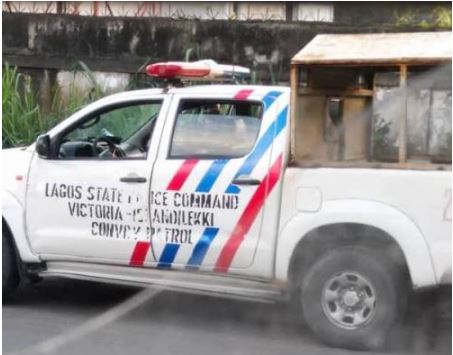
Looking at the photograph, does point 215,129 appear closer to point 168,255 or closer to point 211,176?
point 211,176

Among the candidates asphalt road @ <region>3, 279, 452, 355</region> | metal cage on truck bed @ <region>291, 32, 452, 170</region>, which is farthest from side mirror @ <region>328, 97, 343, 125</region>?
asphalt road @ <region>3, 279, 452, 355</region>

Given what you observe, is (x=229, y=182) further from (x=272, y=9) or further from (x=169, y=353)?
(x=272, y=9)

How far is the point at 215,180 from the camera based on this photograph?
5.71m

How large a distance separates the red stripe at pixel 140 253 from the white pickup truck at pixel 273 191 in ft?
0.05

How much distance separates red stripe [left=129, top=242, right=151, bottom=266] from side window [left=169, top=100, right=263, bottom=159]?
617 millimetres

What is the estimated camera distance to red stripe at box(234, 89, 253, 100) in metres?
5.92

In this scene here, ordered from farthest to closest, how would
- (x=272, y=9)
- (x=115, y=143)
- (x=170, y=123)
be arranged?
(x=272, y=9), (x=115, y=143), (x=170, y=123)

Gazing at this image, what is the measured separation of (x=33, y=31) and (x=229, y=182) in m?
6.50

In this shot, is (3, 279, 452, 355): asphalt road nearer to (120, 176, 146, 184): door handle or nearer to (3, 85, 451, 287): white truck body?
(3, 85, 451, 287): white truck body

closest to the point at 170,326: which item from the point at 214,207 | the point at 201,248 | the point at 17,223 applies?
the point at 201,248

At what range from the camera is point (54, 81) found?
439 inches

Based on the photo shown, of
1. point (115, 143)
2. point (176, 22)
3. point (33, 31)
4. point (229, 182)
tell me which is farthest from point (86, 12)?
point (229, 182)

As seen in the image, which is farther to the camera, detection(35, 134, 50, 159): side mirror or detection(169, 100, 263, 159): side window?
detection(35, 134, 50, 159): side mirror

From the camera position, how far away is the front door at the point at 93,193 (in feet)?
19.5
